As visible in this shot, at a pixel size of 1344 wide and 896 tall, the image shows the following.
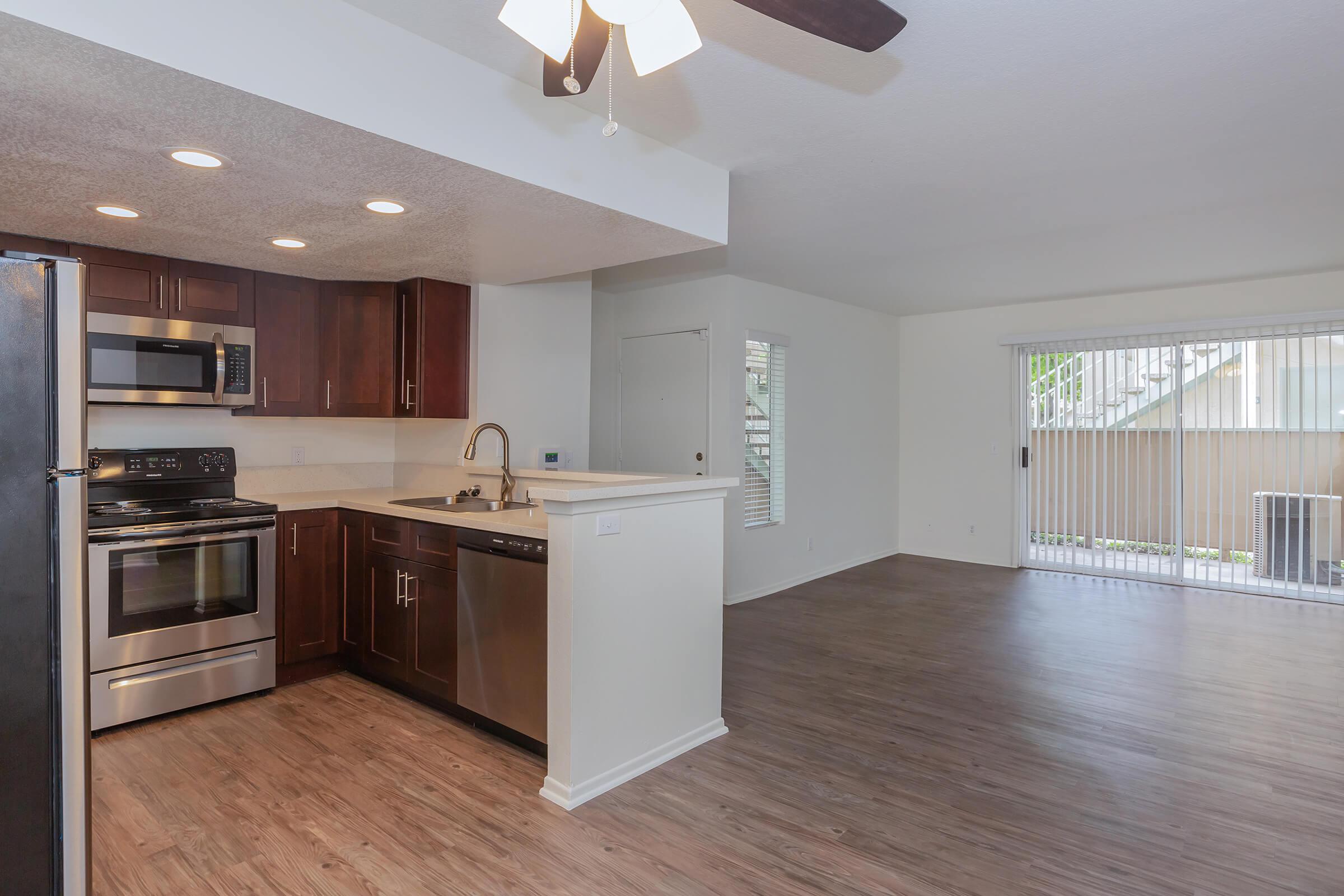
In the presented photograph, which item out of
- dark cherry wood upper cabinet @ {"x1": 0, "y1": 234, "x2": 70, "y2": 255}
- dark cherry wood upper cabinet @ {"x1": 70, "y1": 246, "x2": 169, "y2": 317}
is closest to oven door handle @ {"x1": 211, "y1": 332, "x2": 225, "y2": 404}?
dark cherry wood upper cabinet @ {"x1": 70, "y1": 246, "x2": 169, "y2": 317}

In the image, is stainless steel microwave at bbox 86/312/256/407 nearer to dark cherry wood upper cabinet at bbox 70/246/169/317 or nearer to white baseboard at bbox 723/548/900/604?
dark cherry wood upper cabinet at bbox 70/246/169/317

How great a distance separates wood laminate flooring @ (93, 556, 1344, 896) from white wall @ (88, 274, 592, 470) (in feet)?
4.38

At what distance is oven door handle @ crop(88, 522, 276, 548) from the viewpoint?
9.74 ft

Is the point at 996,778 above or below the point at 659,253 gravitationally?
below

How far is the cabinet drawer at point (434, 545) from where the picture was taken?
3.08 meters

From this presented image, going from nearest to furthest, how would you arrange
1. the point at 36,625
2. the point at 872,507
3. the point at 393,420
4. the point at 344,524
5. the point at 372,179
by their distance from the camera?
the point at 36,625 → the point at 372,179 → the point at 344,524 → the point at 393,420 → the point at 872,507

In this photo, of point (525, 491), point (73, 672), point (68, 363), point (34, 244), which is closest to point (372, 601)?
point (525, 491)

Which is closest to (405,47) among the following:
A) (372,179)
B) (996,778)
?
(372,179)

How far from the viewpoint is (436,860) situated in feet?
6.97

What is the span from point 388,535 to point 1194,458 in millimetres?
6081

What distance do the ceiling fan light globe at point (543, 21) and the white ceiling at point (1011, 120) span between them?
502 mm

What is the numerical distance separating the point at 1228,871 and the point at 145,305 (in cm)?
461

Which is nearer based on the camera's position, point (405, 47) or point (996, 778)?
point (405, 47)

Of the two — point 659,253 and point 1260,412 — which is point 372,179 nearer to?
point 659,253
